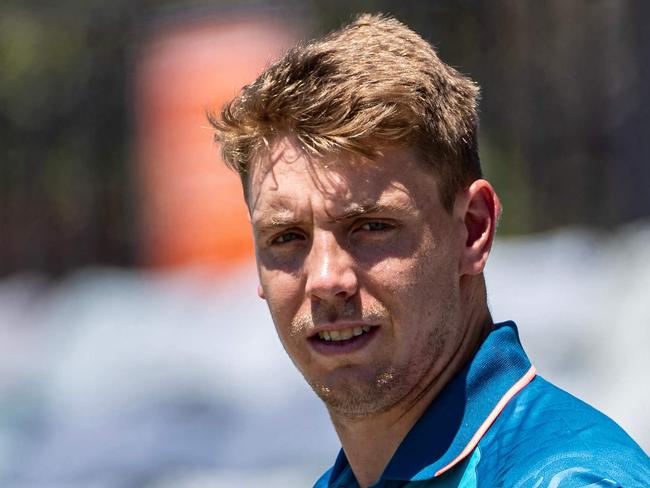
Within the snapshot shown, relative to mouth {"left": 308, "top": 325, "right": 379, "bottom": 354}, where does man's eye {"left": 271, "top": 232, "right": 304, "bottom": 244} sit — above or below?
above

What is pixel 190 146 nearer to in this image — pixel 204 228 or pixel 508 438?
pixel 204 228

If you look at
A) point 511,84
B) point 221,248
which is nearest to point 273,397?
point 221,248

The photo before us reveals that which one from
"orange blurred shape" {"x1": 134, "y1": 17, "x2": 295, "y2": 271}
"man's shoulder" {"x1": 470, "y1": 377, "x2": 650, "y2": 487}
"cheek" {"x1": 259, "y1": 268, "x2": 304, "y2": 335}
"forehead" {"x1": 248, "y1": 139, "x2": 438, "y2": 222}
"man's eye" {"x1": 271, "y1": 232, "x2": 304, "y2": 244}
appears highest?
"orange blurred shape" {"x1": 134, "y1": 17, "x2": 295, "y2": 271}

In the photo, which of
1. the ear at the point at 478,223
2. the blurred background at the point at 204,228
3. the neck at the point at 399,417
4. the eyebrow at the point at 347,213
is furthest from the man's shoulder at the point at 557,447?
the blurred background at the point at 204,228

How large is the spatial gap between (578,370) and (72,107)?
245cm

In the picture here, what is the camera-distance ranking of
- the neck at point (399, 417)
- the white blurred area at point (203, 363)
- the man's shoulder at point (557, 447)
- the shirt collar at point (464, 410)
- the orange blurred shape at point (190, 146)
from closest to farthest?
the man's shoulder at point (557, 447)
the shirt collar at point (464, 410)
the neck at point (399, 417)
the white blurred area at point (203, 363)
the orange blurred shape at point (190, 146)

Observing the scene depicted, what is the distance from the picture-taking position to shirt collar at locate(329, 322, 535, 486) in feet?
6.42

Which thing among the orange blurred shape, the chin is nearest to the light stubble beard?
the chin

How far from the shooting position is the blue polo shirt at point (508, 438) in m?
1.71

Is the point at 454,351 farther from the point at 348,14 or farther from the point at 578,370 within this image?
the point at 348,14

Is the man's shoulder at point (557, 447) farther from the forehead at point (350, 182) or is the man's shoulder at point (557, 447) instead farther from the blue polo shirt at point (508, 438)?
the forehead at point (350, 182)

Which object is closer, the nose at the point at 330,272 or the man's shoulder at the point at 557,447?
the man's shoulder at the point at 557,447

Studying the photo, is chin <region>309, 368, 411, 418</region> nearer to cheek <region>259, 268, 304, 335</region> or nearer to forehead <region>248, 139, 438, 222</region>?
cheek <region>259, 268, 304, 335</region>

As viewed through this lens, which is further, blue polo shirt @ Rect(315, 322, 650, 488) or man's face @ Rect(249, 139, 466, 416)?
man's face @ Rect(249, 139, 466, 416)
